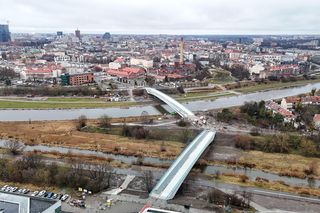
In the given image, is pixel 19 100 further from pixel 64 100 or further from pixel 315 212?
pixel 315 212

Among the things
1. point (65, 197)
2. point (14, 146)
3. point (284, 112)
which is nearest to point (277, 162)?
point (284, 112)

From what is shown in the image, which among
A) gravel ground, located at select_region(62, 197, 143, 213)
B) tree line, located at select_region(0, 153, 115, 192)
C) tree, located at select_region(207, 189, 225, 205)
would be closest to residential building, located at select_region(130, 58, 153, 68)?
tree line, located at select_region(0, 153, 115, 192)

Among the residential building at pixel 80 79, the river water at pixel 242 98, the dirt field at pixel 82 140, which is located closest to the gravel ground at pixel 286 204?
the dirt field at pixel 82 140

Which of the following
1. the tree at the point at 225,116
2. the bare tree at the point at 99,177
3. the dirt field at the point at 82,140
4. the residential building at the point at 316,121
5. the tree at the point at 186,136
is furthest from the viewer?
the tree at the point at 225,116

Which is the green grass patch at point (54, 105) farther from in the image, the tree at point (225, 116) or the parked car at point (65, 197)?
the parked car at point (65, 197)

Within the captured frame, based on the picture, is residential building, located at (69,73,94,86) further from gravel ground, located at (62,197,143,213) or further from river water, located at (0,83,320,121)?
→ gravel ground, located at (62,197,143,213)

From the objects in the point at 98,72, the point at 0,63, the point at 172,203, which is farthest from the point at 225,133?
the point at 0,63

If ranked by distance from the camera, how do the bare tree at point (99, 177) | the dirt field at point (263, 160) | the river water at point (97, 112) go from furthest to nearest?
the river water at point (97, 112)
the dirt field at point (263, 160)
the bare tree at point (99, 177)
